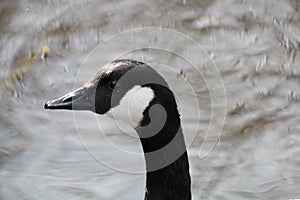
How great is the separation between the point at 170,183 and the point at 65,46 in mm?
4017

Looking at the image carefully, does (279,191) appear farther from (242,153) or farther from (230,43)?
(230,43)

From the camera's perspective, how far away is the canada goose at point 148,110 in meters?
4.55

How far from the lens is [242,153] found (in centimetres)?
698

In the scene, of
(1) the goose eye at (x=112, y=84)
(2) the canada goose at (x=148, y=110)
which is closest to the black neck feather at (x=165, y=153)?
(2) the canada goose at (x=148, y=110)

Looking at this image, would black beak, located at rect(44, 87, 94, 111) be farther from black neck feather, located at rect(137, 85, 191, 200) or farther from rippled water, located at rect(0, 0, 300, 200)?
rippled water, located at rect(0, 0, 300, 200)

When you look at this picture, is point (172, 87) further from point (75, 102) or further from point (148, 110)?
point (148, 110)

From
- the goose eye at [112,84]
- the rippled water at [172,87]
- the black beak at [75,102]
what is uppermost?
the goose eye at [112,84]

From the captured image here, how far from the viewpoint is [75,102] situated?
4.75 metres

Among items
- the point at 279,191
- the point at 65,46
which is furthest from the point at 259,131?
the point at 65,46

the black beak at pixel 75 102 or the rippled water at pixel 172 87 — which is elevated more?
the black beak at pixel 75 102

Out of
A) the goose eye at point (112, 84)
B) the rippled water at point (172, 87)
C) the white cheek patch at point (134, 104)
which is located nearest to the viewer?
the white cheek patch at point (134, 104)

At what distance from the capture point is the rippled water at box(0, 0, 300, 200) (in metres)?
6.59

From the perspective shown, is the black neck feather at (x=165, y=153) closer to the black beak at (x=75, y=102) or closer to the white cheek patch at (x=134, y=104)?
the white cheek patch at (x=134, y=104)

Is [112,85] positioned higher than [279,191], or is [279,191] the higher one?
[112,85]
